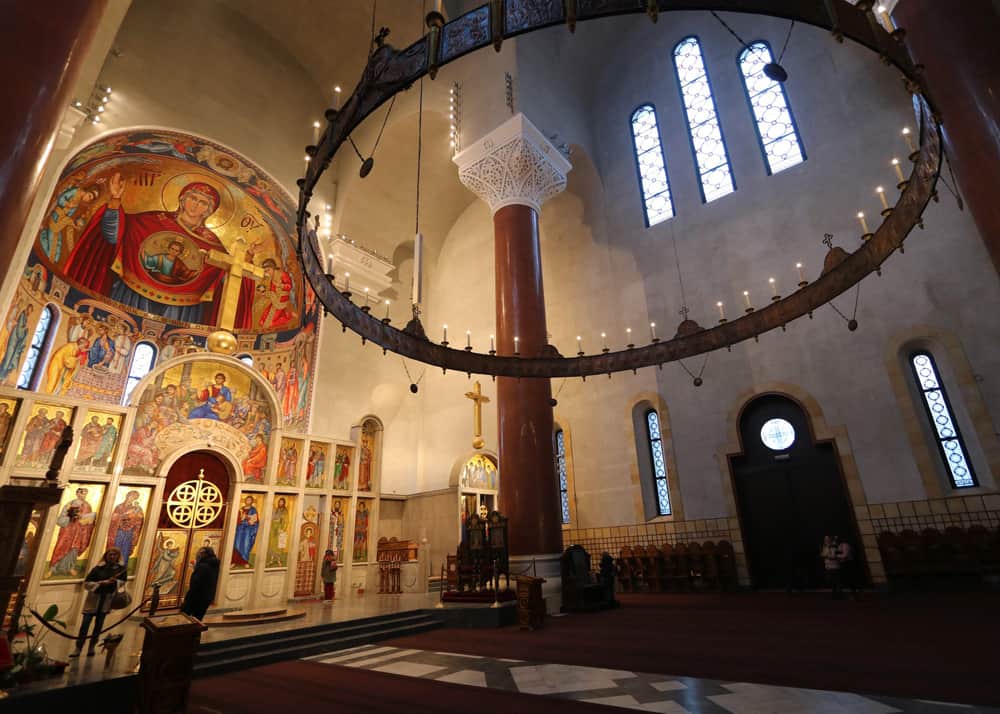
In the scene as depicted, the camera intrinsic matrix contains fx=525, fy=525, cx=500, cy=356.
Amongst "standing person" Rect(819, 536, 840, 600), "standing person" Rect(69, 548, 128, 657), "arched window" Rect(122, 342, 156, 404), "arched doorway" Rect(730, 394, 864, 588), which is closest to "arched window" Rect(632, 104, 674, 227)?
"arched doorway" Rect(730, 394, 864, 588)

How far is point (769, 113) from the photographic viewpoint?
12320 millimetres

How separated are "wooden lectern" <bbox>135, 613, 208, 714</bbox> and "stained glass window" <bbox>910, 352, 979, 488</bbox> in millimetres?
11076

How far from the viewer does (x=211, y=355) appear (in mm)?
11445

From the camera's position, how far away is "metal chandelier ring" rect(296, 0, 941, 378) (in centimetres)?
297

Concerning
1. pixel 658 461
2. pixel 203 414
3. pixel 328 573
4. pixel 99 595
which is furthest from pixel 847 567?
pixel 203 414

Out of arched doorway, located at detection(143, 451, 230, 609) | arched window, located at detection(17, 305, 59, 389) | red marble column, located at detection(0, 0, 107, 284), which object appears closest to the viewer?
red marble column, located at detection(0, 0, 107, 284)

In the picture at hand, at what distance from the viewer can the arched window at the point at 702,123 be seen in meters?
12.8

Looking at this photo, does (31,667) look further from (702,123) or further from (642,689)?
(702,123)

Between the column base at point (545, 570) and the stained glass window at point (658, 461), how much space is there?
162 inches

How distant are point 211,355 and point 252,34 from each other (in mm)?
8348

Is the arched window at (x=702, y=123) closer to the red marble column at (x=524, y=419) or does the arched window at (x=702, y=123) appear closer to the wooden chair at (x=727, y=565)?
the red marble column at (x=524, y=419)

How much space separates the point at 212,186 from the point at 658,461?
12270 mm

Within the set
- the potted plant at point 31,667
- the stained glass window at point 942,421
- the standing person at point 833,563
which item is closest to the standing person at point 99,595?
the potted plant at point 31,667

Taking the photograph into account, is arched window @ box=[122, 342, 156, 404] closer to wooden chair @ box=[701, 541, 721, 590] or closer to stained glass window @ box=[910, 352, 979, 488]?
wooden chair @ box=[701, 541, 721, 590]
